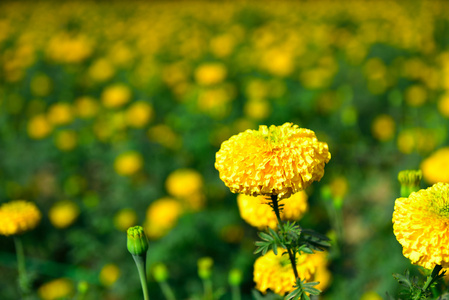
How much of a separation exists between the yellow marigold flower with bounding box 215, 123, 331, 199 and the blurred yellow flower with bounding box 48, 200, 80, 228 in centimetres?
245

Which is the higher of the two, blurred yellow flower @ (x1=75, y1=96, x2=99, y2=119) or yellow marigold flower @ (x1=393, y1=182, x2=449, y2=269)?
blurred yellow flower @ (x1=75, y1=96, x2=99, y2=119)

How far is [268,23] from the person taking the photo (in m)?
6.90

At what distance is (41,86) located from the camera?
4496 mm

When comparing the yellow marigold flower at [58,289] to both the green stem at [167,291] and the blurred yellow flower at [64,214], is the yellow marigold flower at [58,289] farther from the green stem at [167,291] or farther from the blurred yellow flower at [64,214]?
the green stem at [167,291]

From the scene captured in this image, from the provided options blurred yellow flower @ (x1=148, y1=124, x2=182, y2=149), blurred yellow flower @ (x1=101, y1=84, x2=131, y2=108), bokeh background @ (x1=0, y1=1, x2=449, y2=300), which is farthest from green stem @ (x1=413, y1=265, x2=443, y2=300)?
blurred yellow flower @ (x1=101, y1=84, x2=131, y2=108)

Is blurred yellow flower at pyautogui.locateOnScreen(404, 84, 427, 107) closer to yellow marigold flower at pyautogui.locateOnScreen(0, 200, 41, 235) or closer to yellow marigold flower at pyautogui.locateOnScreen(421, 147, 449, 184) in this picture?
yellow marigold flower at pyautogui.locateOnScreen(421, 147, 449, 184)

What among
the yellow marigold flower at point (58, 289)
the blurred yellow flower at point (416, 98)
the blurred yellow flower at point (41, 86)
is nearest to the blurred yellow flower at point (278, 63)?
the blurred yellow flower at point (416, 98)

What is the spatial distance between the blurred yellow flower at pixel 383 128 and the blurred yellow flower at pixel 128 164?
203 cm

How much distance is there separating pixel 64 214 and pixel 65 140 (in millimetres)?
782

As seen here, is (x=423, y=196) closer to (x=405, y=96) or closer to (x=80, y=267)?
(x=80, y=267)

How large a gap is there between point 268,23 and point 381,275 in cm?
540

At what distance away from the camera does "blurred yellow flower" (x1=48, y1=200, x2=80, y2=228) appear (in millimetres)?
3023

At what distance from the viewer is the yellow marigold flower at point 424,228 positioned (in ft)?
2.44

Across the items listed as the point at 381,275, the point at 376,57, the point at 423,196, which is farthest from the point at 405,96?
the point at 423,196
